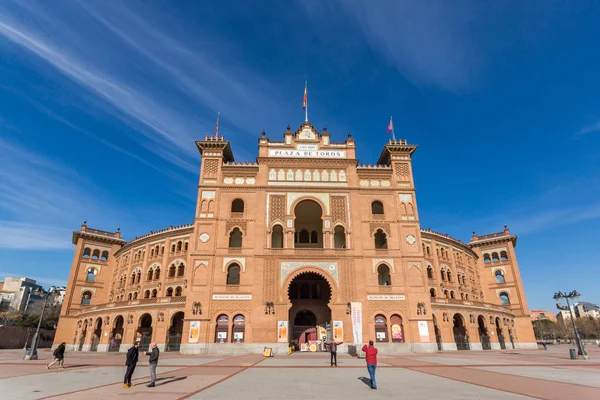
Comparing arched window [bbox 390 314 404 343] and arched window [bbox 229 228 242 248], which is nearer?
arched window [bbox 390 314 404 343]

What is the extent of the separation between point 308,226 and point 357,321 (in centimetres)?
1383

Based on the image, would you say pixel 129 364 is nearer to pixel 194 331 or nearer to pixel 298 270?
pixel 194 331

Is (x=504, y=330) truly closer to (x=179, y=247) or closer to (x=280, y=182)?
(x=280, y=182)

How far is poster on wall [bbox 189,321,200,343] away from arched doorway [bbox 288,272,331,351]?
905 cm

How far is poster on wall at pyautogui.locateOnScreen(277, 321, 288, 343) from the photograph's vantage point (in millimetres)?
30484

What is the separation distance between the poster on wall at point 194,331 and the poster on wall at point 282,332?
23.6 feet

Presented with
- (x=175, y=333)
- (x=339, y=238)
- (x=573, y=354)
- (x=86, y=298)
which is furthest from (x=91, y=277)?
(x=573, y=354)

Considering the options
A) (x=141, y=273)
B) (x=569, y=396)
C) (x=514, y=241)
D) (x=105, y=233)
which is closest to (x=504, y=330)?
(x=514, y=241)

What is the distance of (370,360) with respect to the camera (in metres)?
11.6

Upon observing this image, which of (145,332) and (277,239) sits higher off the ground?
(277,239)

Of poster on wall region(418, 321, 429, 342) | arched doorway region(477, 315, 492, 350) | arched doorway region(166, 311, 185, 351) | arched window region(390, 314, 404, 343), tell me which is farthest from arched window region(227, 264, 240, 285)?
arched doorway region(477, 315, 492, 350)

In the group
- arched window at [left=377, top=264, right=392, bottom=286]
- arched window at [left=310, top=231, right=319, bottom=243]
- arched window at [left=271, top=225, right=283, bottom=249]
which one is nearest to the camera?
arched window at [left=377, top=264, right=392, bottom=286]

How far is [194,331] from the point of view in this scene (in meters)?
30.5

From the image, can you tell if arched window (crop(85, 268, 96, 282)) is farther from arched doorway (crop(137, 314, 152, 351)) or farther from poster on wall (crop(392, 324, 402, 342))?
poster on wall (crop(392, 324, 402, 342))
